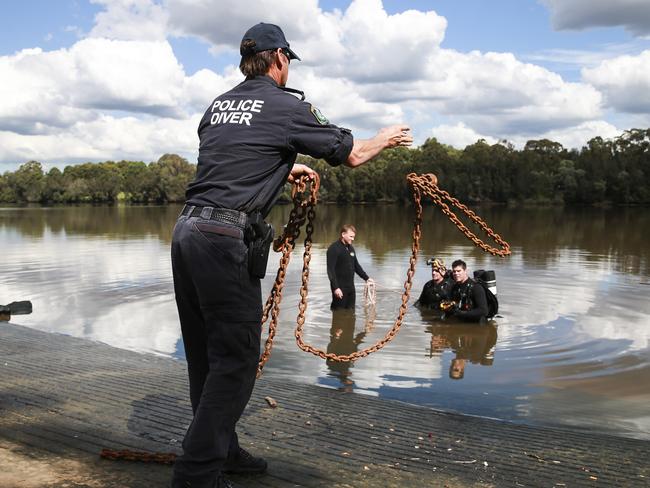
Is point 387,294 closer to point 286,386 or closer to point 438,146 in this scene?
→ point 286,386

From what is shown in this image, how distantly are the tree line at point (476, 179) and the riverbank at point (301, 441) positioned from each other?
61390 mm

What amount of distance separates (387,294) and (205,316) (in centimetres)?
1211

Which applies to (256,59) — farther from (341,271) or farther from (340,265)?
(341,271)

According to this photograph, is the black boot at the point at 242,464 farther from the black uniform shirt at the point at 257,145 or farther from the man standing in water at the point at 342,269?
the man standing in water at the point at 342,269

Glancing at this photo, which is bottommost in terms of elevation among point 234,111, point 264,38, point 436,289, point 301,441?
point 301,441

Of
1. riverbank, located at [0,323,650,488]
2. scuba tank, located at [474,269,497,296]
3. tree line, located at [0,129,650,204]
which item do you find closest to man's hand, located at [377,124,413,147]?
riverbank, located at [0,323,650,488]

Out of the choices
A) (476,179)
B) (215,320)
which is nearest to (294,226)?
(215,320)

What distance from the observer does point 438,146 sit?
125m

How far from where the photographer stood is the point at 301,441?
16.6 ft

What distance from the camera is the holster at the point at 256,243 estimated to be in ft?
12.4

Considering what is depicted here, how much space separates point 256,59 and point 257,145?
0.54 meters

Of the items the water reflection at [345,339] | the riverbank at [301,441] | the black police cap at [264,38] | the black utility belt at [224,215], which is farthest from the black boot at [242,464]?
the water reflection at [345,339]

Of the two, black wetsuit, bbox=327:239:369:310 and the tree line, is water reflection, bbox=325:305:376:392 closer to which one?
black wetsuit, bbox=327:239:369:310

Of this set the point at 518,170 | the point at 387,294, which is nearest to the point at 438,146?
the point at 518,170
